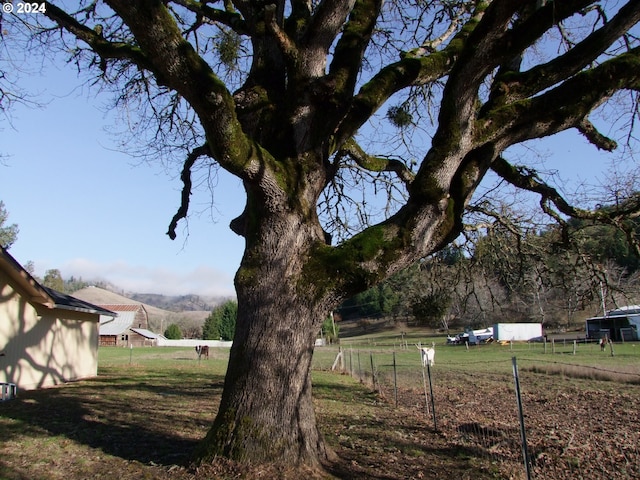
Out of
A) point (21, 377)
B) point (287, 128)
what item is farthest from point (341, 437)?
point (21, 377)

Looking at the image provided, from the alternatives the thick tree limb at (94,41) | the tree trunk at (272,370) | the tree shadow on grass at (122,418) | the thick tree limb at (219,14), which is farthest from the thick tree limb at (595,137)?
the tree shadow on grass at (122,418)

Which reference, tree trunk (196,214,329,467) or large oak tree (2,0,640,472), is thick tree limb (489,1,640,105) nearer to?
large oak tree (2,0,640,472)

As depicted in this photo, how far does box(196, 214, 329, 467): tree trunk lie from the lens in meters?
5.35

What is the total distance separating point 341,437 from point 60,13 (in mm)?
7638

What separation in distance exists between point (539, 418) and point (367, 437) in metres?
4.49

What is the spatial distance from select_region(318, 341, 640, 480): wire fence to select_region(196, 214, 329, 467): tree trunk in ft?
8.05

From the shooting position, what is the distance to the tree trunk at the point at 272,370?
17.6 ft

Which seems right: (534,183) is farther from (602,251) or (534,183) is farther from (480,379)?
(480,379)

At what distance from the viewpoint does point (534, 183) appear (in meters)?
8.07

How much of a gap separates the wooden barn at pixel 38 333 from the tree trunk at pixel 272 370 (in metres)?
10.8

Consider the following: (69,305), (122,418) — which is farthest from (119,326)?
(122,418)

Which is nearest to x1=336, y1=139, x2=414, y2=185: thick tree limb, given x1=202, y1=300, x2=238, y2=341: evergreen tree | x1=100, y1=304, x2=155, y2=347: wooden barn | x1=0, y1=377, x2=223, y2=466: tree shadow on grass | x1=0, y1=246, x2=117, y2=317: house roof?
x1=0, y1=377, x2=223, y2=466: tree shadow on grass

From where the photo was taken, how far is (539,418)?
10.4 m

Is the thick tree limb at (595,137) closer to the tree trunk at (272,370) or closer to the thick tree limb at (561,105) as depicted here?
the thick tree limb at (561,105)
